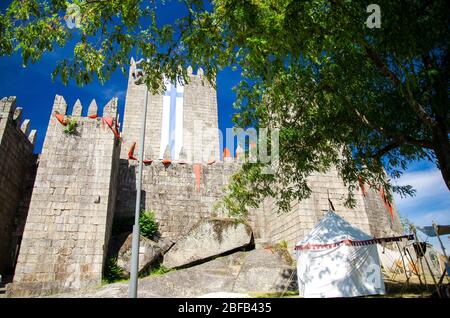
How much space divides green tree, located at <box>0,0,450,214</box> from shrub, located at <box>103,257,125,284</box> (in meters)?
8.20

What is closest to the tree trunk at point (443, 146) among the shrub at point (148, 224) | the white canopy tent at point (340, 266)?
the white canopy tent at point (340, 266)

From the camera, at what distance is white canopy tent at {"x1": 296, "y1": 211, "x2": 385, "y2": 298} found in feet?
31.3

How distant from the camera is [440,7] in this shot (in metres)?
5.22

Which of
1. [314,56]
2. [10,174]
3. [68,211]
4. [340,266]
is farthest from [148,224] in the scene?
[314,56]

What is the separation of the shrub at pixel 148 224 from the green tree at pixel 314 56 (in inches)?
336

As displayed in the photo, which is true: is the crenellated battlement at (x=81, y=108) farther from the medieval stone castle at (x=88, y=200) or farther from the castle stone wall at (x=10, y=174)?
the castle stone wall at (x=10, y=174)

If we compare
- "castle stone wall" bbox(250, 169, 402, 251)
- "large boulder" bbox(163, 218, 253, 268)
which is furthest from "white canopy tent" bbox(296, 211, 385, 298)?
"large boulder" bbox(163, 218, 253, 268)

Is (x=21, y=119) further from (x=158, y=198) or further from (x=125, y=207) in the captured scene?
(x=158, y=198)

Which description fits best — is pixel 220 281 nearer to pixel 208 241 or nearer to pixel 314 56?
pixel 208 241

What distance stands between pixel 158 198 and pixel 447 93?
535 inches

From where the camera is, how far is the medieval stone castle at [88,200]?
11.2 meters
